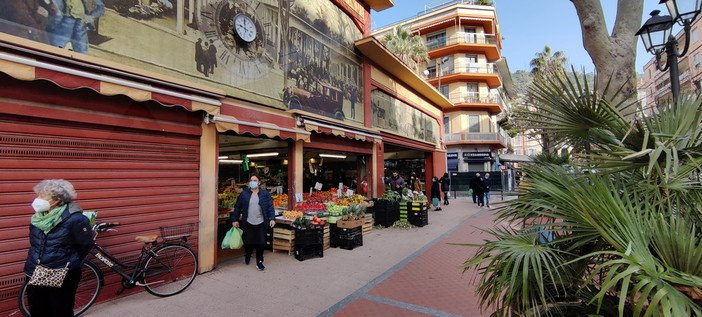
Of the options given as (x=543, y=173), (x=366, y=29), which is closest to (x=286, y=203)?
(x=543, y=173)

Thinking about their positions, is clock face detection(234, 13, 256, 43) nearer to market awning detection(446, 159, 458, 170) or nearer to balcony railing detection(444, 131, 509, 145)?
balcony railing detection(444, 131, 509, 145)

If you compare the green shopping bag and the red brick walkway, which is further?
the green shopping bag

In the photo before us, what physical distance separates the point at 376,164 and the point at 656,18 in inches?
349

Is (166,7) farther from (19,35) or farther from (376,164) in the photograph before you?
(376,164)

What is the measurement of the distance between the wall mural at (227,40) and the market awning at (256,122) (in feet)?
1.02

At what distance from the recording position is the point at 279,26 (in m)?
7.80

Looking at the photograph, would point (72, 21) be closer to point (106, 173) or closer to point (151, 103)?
point (151, 103)

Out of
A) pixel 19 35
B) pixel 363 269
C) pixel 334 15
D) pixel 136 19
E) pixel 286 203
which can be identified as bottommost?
pixel 363 269

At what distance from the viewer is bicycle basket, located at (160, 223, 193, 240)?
497 centimetres

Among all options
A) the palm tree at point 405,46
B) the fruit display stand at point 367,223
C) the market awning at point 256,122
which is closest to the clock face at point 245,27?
the market awning at point 256,122

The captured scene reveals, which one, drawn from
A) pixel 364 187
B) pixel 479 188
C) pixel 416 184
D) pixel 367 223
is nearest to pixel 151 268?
pixel 367 223

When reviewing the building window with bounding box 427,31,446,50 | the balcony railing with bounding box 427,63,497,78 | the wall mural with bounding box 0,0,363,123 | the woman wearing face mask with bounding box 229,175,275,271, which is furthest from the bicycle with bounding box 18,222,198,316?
the building window with bounding box 427,31,446,50

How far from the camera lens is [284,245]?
22.7 feet

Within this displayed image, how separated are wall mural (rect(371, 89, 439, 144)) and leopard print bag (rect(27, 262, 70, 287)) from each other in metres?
10.1
